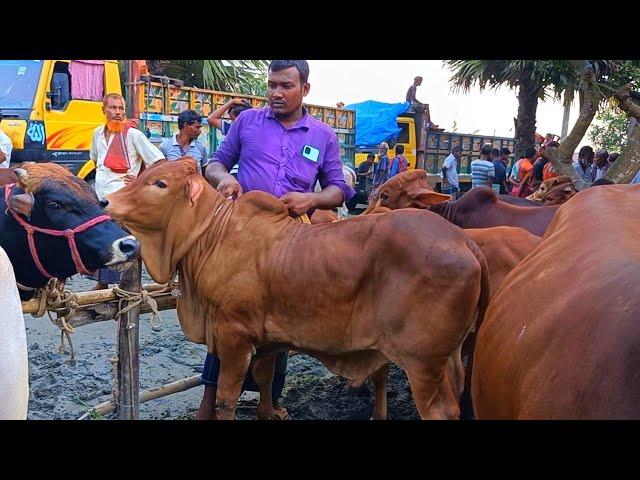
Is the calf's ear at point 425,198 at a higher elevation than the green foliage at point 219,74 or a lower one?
lower

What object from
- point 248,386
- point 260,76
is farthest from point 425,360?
point 260,76

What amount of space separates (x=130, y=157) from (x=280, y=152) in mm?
2855

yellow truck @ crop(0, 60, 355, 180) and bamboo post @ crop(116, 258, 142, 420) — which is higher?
yellow truck @ crop(0, 60, 355, 180)

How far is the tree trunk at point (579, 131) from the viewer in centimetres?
645

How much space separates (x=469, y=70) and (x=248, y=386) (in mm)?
17102

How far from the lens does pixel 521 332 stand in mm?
1864

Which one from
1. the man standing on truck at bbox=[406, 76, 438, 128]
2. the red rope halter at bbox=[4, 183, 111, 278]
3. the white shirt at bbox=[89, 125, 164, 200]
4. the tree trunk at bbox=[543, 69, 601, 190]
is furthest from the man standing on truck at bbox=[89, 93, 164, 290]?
the man standing on truck at bbox=[406, 76, 438, 128]

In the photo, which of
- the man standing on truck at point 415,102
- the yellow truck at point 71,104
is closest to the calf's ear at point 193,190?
the yellow truck at point 71,104

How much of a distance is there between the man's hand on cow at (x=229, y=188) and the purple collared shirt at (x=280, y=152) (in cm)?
16

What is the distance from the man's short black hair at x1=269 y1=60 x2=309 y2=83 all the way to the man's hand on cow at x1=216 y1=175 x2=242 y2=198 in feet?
2.02

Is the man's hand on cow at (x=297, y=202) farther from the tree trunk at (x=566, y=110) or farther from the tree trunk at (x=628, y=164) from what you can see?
the tree trunk at (x=566, y=110)

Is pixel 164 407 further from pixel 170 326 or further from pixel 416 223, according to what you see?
pixel 416 223

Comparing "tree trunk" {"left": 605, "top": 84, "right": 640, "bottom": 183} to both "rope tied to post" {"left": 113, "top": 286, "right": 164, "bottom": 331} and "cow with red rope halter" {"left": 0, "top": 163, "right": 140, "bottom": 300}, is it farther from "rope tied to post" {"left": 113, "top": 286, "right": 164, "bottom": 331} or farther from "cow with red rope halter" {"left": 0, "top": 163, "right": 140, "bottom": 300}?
"cow with red rope halter" {"left": 0, "top": 163, "right": 140, "bottom": 300}

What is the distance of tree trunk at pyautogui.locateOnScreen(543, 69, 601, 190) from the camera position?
6.45m
